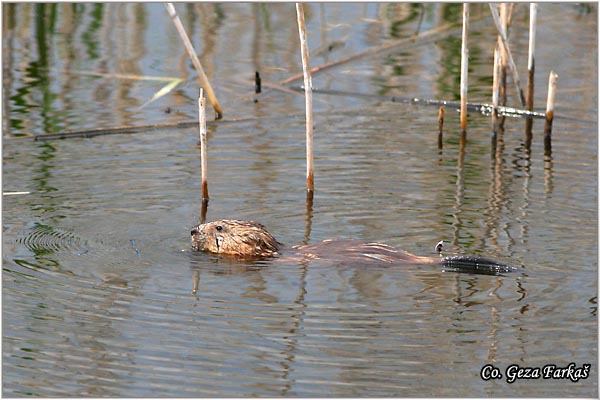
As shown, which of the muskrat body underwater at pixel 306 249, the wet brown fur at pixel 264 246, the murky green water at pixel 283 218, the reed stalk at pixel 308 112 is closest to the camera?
the murky green water at pixel 283 218

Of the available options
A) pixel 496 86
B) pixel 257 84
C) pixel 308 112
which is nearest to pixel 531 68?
pixel 496 86

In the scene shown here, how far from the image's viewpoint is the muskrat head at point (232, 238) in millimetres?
8586

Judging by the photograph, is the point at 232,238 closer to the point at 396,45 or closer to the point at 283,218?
the point at 283,218

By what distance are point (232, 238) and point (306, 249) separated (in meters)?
0.62

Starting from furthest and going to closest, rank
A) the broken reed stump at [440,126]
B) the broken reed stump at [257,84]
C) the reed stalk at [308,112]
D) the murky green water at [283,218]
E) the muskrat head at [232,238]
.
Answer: the broken reed stump at [257,84], the broken reed stump at [440,126], the reed stalk at [308,112], the muskrat head at [232,238], the murky green water at [283,218]

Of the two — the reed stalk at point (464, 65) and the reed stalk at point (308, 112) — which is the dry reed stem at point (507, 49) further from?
the reed stalk at point (308, 112)

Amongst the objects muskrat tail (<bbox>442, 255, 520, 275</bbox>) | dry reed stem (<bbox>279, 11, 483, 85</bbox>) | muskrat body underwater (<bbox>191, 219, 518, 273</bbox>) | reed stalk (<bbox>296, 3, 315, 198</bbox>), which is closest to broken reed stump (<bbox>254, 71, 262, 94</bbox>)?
dry reed stem (<bbox>279, 11, 483, 85</bbox>)

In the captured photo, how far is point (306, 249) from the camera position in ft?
27.6

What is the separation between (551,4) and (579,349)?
39.3ft

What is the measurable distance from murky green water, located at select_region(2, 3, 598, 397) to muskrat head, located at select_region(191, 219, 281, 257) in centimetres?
17

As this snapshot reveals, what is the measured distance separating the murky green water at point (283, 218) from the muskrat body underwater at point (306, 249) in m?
0.11

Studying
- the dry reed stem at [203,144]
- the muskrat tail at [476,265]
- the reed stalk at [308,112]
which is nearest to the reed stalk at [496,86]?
the reed stalk at [308,112]

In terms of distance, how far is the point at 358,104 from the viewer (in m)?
13.1

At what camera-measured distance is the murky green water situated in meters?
6.56
